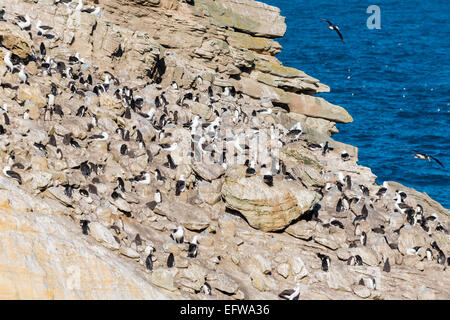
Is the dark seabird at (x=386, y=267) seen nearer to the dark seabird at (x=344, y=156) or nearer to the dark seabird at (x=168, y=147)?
the dark seabird at (x=168, y=147)

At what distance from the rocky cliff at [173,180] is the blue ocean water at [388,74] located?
17994 millimetres

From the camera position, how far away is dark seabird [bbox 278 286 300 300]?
28.5 m

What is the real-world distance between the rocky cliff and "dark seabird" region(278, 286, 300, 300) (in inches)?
19.9

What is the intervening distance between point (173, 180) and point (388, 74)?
57069 mm

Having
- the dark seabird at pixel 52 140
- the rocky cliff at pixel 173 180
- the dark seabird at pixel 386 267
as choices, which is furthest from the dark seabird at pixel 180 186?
the dark seabird at pixel 386 267

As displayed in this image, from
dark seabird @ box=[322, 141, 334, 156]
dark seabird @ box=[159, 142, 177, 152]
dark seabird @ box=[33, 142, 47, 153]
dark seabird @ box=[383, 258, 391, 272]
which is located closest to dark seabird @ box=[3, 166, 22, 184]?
dark seabird @ box=[33, 142, 47, 153]

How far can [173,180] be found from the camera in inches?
1307

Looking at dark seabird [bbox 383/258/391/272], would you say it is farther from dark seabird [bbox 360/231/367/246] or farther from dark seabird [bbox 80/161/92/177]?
dark seabird [bbox 80/161/92/177]

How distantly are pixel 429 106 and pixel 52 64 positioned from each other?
149 feet

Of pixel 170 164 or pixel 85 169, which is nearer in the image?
pixel 85 169

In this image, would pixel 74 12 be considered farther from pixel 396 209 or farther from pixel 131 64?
pixel 396 209

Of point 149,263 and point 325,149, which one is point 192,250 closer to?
point 149,263

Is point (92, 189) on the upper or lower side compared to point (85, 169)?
lower

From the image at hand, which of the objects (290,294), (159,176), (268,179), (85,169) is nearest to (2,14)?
(85,169)
